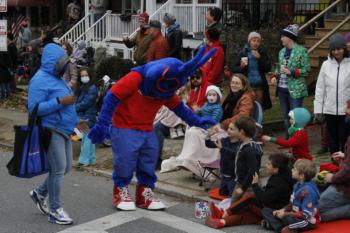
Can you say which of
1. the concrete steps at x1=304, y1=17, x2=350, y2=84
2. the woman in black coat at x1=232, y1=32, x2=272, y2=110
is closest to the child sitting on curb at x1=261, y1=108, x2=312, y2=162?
the woman in black coat at x1=232, y1=32, x2=272, y2=110

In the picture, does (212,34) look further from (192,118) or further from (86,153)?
(192,118)

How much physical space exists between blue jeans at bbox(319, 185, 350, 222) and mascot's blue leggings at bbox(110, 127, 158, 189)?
1916 mm

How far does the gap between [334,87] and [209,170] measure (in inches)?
78.0

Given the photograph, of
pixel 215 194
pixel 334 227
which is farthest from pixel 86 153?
pixel 334 227

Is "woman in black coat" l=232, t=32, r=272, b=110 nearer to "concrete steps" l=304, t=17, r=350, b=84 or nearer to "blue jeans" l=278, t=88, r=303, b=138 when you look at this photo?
"blue jeans" l=278, t=88, r=303, b=138

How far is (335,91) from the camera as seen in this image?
8.43 meters

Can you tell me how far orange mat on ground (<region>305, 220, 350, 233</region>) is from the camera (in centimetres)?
639

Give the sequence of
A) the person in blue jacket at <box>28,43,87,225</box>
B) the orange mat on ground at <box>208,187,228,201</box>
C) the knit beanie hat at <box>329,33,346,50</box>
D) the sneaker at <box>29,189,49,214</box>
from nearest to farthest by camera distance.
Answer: the person in blue jacket at <box>28,43,87,225</box> → the sneaker at <box>29,189,49,214</box> → the orange mat on ground at <box>208,187,228,201</box> → the knit beanie hat at <box>329,33,346,50</box>

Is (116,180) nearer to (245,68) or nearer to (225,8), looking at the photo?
(245,68)

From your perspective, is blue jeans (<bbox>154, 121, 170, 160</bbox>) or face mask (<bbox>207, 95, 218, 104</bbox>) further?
blue jeans (<bbox>154, 121, 170, 160</bbox>)

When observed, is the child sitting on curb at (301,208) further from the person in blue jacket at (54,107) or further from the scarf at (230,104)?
the person in blue jacket at (54,107)

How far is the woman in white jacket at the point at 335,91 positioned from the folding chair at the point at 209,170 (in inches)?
65.0

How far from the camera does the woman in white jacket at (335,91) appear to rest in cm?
830

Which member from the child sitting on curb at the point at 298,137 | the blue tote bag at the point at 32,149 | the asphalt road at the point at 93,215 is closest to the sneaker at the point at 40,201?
the asphalt road at the point at 93,215
